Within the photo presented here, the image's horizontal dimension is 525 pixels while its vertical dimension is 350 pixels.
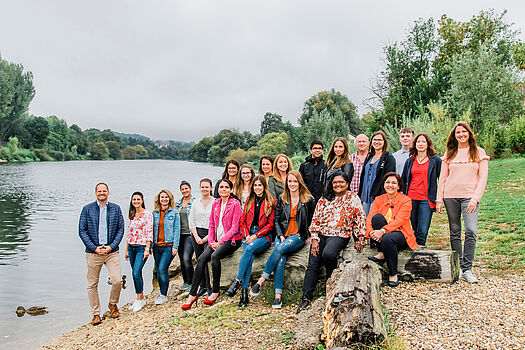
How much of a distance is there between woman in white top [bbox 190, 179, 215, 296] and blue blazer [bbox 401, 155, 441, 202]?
3.45 metres

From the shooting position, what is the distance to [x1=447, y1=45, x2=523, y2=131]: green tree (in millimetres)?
21781

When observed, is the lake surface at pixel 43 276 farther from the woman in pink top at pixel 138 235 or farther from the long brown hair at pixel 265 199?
the long brown hair at pixel 265 199

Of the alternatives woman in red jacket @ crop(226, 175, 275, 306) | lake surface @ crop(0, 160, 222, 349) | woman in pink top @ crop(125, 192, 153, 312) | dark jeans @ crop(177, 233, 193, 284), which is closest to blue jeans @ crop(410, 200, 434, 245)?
woman in red jacket @ crop(226, 175, 275, 306)

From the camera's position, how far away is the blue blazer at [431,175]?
5934mm

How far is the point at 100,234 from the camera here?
22.2 ft

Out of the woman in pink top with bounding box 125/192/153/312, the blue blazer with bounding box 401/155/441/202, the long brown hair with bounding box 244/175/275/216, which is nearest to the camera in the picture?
the blue blazer with bounding box 401/155/441/202

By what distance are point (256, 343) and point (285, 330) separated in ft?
1.47

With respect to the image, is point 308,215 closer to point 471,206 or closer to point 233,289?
point 233,289

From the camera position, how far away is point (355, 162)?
22.2 ft

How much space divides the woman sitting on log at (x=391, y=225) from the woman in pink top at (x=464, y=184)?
660 mm

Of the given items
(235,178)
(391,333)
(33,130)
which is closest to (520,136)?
(235,178)

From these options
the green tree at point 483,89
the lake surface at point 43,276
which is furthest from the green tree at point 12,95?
the green tree at point 483,89

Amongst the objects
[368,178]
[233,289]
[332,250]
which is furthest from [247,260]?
[368,178]

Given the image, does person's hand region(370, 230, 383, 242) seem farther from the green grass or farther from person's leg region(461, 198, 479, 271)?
the green grass
